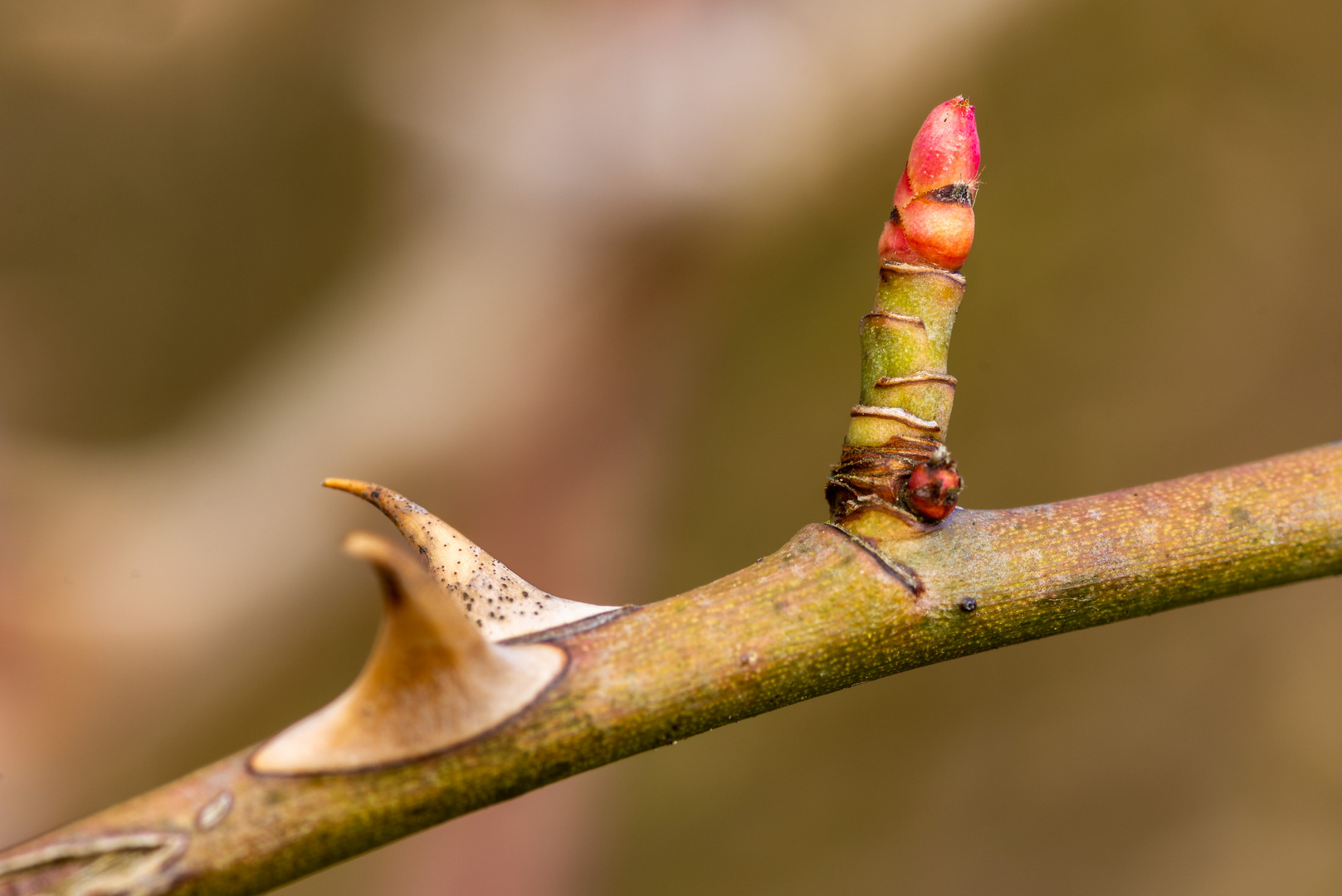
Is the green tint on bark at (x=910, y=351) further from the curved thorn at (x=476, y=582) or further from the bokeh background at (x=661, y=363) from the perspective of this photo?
the bokeh background at (x=661, y=363)

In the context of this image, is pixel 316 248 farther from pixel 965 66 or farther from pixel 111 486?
pixel 965 66

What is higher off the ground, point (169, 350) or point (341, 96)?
point (341, 96)

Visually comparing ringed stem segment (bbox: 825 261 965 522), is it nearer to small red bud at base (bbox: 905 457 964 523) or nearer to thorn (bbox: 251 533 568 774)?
small red bud at base (bbox: 905 457 964 523)

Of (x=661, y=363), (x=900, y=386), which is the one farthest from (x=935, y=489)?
(x=661, y=363)

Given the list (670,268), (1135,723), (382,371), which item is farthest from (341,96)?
(1135,723)

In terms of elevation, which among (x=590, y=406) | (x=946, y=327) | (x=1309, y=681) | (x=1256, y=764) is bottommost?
(x=1256, y=764)

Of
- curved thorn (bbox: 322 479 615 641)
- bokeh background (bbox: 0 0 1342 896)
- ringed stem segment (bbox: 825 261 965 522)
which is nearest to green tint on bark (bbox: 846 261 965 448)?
ringed stem segment (bbox: 825 261 965 522)

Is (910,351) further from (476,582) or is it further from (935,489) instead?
(476,582)
